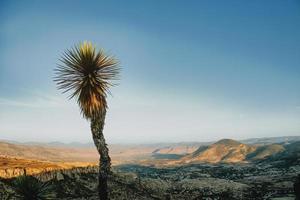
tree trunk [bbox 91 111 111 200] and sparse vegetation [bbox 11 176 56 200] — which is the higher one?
tree trunk [bbox 91 111 111 200]

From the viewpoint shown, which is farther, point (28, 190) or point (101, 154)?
point (101, 154)

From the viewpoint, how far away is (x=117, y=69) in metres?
29.1

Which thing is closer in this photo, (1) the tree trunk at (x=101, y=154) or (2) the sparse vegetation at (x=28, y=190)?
(2) the sparse vegetation at (x=28, y=190)

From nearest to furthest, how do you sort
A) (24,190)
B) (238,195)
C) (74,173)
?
(24,190) < (74,173) < (238,195)

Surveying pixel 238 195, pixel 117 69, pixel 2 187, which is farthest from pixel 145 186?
pixel 117 69

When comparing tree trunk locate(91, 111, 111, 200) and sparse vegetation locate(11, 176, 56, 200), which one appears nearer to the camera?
sparse vegetation locate(11, 176, 56, 200)

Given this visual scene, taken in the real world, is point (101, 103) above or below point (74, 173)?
above

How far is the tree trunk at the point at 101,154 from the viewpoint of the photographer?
25.6m

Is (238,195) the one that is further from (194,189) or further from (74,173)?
(74,173)

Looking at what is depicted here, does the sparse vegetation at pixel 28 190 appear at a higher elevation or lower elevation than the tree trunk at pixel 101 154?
lower

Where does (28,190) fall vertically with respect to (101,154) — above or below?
below

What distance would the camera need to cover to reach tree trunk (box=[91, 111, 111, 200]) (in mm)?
25558

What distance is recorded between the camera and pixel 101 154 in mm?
26250

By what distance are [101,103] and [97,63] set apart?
3.35m
